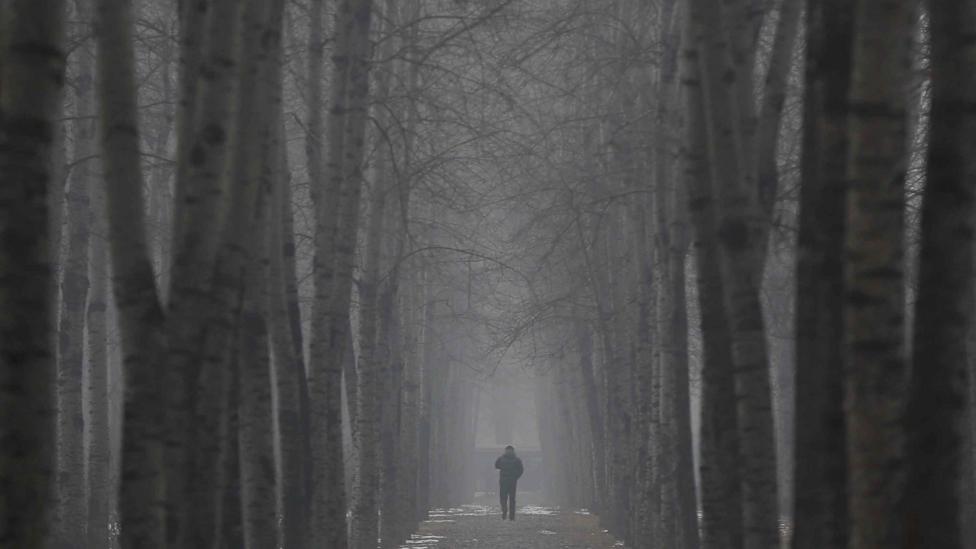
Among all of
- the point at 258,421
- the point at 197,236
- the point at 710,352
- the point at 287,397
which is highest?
the point at 197,236

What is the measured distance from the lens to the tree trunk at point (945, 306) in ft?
18.1

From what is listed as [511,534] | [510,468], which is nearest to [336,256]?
[511,534]

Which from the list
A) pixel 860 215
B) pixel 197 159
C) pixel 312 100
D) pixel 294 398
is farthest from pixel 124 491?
pixel 312 100

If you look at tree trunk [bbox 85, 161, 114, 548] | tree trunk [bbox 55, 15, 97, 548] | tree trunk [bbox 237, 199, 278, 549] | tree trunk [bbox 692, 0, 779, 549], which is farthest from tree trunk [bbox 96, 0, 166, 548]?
tree trunk [bbox 85, 161, 114, 548]

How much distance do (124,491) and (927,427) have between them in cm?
349

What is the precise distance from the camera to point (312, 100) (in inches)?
538

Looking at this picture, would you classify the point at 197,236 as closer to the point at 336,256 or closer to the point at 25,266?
the point at 25,266

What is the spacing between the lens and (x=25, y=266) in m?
5.23

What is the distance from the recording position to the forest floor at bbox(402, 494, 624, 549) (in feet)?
73.2

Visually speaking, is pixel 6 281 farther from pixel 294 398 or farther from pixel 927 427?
pixel 294 398

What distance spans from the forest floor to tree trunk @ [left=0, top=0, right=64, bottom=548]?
53.6 feet

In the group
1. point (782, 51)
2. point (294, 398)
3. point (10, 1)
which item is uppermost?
point (782, 51)

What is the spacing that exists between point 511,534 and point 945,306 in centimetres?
2157

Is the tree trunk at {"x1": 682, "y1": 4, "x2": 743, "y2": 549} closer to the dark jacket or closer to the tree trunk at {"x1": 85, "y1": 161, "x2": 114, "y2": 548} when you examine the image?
the tree trunk at {"x1": 85, "y1": 161, "x2": 114, "y2": 548}
